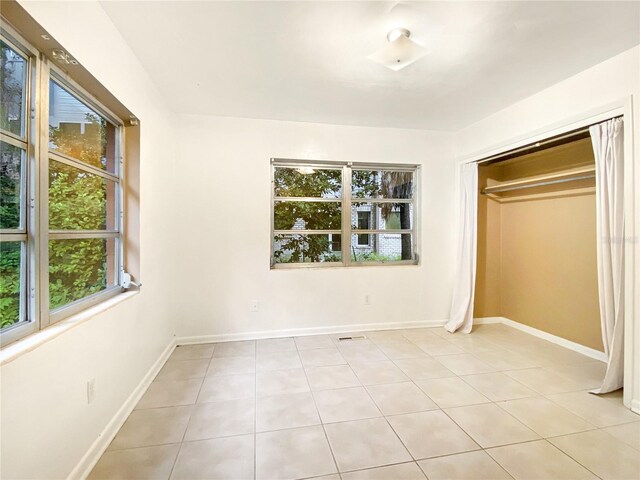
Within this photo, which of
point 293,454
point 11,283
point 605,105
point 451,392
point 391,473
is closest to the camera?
point 11,283

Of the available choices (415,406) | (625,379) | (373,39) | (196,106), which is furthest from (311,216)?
(625,379)

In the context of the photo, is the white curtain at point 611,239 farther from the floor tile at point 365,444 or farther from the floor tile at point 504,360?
the floor tile at point 365,444

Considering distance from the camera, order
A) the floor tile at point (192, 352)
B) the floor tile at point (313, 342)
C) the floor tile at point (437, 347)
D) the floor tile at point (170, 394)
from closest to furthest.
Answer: the floor tile at point (170, 394) → the floor tile at point (192, 352) → the floor tile at point (437, 347) → the floor tile at point (313, 342)

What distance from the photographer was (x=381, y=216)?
12.2 feet

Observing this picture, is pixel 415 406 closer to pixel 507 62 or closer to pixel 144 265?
pixel 144 265

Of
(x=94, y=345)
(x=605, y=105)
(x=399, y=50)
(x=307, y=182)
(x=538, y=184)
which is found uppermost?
(x=399, y=50)

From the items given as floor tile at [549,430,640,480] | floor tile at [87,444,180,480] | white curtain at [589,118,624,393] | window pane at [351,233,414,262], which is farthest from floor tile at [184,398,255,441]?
white curtain at [589,118,624,393]

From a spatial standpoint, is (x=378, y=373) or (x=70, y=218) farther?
(x=378, y=373)

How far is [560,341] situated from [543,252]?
986 mm

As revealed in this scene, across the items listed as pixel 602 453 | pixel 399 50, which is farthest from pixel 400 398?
pixel 399 50

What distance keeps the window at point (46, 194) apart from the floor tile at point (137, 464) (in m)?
0.81

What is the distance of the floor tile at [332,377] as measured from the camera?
7.52 ft

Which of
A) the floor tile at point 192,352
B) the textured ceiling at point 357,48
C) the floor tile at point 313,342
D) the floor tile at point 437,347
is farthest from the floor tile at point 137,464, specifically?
the textured ceiling at point 357,48

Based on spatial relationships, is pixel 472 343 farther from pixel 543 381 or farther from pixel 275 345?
pixel 275 345
